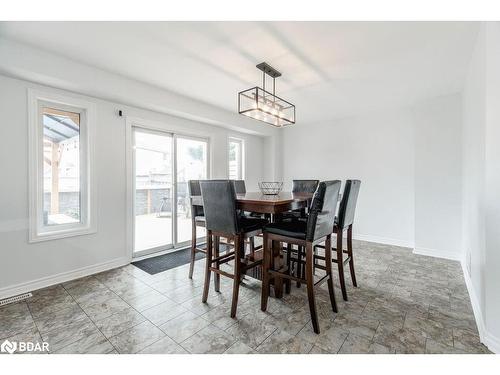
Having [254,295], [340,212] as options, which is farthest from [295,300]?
[340,212]

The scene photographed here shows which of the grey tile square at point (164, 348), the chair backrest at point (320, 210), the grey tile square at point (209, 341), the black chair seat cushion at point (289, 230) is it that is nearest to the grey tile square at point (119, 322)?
the grey tile square at point (164, 348)

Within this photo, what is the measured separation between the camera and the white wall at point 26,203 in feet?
7.39

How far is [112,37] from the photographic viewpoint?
202cm

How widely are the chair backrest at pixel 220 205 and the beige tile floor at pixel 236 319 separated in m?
0.72

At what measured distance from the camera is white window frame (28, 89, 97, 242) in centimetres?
239

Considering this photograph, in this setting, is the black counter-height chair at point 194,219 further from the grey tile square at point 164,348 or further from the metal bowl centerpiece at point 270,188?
the grey tile square at point 164,348

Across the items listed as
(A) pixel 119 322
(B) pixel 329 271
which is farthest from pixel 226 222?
(A) pixel 119 322

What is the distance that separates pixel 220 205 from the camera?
1982 mm

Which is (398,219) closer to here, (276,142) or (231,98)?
(276,142)

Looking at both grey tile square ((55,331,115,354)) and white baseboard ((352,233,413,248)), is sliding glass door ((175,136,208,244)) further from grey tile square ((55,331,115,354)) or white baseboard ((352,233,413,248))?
white baseboard ((352,233,413,248))

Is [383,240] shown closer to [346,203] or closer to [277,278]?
[346,203]

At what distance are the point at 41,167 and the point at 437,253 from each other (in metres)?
5.21

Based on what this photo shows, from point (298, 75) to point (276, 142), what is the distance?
2650 millimetres

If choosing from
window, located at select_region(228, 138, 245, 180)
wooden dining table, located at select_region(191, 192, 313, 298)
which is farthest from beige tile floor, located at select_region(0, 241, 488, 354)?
window, located at select_region(228, 138, 245, 180)
